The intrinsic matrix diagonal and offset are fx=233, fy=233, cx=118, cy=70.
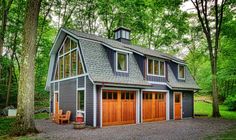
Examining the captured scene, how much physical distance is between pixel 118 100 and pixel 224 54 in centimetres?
1124

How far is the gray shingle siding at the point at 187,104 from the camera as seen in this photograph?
741 inches

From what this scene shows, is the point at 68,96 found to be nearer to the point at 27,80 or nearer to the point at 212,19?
the point at 27,80

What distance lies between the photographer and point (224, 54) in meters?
19.7

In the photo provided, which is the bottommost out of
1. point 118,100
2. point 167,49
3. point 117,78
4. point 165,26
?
point 118,100

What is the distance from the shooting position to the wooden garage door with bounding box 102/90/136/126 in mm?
13117

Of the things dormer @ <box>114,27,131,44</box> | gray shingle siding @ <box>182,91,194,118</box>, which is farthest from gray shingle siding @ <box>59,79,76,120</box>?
gray shingle siding @ <box>182,91,194,118</box>

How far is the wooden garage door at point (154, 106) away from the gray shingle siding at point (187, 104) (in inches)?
104

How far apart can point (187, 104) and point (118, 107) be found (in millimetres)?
7875

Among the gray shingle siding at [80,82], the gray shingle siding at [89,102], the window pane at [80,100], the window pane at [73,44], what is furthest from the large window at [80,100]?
the window pane at [73,44]

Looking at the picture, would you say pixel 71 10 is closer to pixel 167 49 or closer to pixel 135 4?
pixel 135 4

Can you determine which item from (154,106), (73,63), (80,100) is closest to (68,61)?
(73,63)

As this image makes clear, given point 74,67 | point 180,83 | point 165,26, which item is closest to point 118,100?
point 74,67

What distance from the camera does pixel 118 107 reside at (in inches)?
539

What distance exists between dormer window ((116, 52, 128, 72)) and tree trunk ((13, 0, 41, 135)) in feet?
17.5
